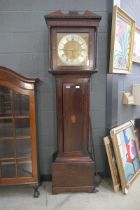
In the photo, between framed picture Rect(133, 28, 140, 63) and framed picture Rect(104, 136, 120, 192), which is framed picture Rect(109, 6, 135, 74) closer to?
framed picture Rect(133, 28, 140, 63)

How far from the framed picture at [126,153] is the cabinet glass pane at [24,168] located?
0.92m

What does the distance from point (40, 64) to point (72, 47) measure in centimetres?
48

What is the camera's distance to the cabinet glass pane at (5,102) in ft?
5.90

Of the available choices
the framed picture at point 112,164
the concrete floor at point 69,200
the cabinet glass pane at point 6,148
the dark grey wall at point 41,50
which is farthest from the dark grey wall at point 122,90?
the cabinet glass pane at point 6,148

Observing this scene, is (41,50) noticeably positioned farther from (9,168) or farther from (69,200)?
(69,200)

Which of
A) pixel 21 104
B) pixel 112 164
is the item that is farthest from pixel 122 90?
pixel 21 104

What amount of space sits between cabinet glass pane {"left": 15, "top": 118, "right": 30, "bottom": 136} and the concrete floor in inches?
26.8

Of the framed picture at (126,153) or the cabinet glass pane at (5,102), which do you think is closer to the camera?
the cabinet glass pane at (5,102)

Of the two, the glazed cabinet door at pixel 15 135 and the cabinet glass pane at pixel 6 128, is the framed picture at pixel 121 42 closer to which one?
the glazed cabinet door at pixel 15 135

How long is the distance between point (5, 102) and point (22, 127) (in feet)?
0.97

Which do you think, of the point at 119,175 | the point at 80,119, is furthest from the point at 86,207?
the point at 80,119

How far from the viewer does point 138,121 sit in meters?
2.72

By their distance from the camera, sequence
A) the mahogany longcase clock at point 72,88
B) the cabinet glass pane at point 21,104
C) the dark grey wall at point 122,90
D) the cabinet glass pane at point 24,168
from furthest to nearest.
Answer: the dark grey wall at point 122,90 < the cabinet glass pane at point 24,168 < the cabinet glass pane at point 21,104 < the mahogany longcase clock at point 72,88

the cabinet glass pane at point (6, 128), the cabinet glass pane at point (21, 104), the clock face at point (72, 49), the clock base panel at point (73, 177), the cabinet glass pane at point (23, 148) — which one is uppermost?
the clock face at point (72, 49)
